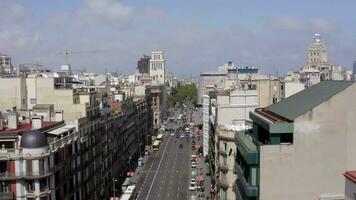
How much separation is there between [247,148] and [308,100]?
678cm

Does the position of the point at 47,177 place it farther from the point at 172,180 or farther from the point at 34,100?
the point at 172,180

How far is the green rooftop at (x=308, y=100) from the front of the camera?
44.8m

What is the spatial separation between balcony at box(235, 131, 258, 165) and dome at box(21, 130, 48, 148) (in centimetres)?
2059

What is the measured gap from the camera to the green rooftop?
44812 mm

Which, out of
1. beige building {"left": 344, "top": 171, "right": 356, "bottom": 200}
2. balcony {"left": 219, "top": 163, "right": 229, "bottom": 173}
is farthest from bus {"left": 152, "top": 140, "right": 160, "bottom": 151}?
beige building {"left": 344, "top": 171, "right": 356, "bottom": 200}

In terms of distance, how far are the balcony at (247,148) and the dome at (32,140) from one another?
20594 mm

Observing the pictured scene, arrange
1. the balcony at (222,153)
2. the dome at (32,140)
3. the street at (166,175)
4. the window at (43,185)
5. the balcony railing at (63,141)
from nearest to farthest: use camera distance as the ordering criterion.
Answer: the dome at (32,140) → the window at (43,185) → the balcony railing at (63,141) → the balcony at (222,153) → the street at (166,175)

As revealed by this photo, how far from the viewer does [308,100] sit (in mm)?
48188

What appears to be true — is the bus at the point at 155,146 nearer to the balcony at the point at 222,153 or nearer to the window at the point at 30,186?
the balcony at the point at 222,153

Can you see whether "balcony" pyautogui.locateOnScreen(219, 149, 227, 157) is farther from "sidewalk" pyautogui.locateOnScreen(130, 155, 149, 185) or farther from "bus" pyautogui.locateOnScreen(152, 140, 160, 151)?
"bus" pyautogui.locateOnScreen(152, 140, 160, 151)

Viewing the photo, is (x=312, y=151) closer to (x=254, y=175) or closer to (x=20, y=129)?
(x=254, y=175)

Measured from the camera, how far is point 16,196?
57750 mm

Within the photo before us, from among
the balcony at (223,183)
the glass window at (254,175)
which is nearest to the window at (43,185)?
the glass window at (254,175)

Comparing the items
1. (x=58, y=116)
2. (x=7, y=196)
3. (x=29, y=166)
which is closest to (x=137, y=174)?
(x=58, y=116)
